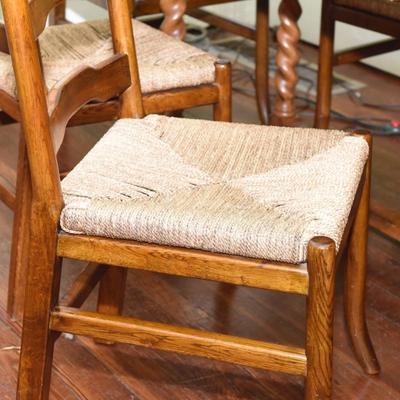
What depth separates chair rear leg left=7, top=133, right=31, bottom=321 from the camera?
5.25ft

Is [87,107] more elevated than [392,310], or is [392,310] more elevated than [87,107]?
[87,107]

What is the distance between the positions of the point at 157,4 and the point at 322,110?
49cm

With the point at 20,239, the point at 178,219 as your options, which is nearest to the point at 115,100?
the point at 20,239

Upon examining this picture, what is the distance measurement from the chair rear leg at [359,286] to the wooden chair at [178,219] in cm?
9

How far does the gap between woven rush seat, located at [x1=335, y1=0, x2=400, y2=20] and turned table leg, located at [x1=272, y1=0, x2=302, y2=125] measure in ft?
1.13

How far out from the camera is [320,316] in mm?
1105

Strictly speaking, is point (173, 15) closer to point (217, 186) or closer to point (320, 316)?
point (217, 186)

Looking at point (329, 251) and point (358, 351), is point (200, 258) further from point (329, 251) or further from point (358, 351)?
point (358, 351)

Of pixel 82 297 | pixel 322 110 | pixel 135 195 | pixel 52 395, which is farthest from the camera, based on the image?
pixel 322 110

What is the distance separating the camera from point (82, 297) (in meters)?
1.34

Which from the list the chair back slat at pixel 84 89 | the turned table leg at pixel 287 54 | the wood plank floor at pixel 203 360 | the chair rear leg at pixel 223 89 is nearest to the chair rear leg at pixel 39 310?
the chair back slat at pixel 84 89

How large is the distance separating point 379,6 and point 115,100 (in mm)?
486

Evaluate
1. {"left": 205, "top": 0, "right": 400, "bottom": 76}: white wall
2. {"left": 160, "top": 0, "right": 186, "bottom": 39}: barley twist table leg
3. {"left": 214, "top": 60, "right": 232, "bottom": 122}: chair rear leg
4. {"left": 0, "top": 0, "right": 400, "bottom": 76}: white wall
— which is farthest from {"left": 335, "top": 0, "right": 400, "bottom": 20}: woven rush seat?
{"left": 0, "top": 0, "right": 400, "bottom": 76}: white wall

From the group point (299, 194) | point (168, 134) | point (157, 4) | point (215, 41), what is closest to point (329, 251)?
point (299, 194)
